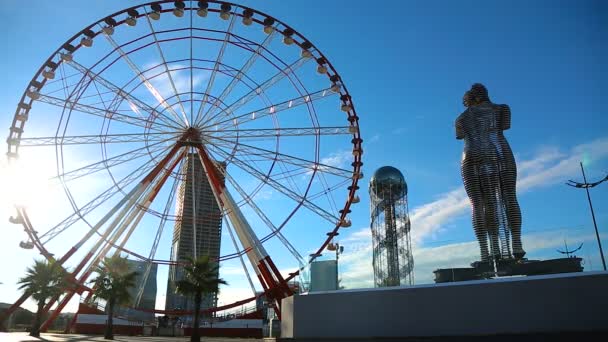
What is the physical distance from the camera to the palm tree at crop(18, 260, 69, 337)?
1253 inches

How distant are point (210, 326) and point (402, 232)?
1400 inches

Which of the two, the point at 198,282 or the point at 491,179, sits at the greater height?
the point at 491,179

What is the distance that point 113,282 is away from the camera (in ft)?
109

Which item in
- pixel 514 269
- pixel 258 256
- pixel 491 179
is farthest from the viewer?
pixel 491 179

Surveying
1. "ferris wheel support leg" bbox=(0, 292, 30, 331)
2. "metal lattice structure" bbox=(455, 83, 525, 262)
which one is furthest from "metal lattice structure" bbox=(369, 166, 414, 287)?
"ferris wheel support leg" bbox=(0, 292, 30, 331)

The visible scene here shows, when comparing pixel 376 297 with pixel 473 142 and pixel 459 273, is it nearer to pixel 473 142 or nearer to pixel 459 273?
pixel 459 273

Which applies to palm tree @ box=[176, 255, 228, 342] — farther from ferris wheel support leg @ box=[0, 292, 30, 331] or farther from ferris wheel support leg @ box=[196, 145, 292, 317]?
ferris wheel support leg @ box=[0, 292, 30, 331]

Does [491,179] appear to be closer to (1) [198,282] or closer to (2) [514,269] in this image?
(2) [514,269]

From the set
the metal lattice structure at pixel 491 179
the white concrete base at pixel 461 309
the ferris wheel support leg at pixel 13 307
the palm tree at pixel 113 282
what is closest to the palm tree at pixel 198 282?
the palm tree at pixel 113 282

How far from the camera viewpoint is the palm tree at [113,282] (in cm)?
3291

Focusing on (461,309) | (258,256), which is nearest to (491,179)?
(258,256)

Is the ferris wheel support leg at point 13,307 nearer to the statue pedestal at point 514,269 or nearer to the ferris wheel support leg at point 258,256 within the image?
the ferris wheel support leg at point 258,256

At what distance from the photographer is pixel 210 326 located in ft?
171

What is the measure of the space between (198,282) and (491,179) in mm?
35851
